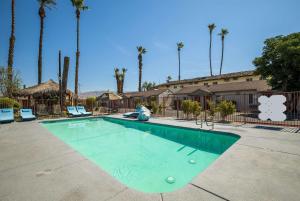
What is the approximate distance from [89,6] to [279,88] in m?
28.7

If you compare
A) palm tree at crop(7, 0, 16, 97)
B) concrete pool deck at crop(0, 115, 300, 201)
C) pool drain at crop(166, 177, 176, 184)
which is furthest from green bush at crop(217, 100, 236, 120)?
palm tree at crop(7, 0, 16, 97)

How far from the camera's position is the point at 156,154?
6375mm

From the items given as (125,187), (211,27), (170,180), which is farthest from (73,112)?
(211,27)

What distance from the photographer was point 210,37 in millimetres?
42000

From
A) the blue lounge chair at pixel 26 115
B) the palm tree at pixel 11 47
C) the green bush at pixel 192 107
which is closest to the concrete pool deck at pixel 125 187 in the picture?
the green bush at pixel 192 107

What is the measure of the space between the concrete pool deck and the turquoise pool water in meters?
1.33

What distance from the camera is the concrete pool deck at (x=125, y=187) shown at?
7.70ft

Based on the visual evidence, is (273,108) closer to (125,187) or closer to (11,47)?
(125,187)

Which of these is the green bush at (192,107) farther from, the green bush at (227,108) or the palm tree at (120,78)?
the palm tree at (120,78)

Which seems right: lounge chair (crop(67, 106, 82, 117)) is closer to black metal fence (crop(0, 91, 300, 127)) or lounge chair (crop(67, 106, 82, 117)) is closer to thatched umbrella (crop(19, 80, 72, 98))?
black metal fence (crop(0, 91, 300, 127))

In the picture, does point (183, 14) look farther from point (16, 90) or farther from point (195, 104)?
point (16, 90)

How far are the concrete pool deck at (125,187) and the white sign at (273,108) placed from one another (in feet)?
14.6

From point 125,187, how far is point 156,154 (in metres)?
3.93

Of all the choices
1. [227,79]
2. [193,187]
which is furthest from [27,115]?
[227,79]
